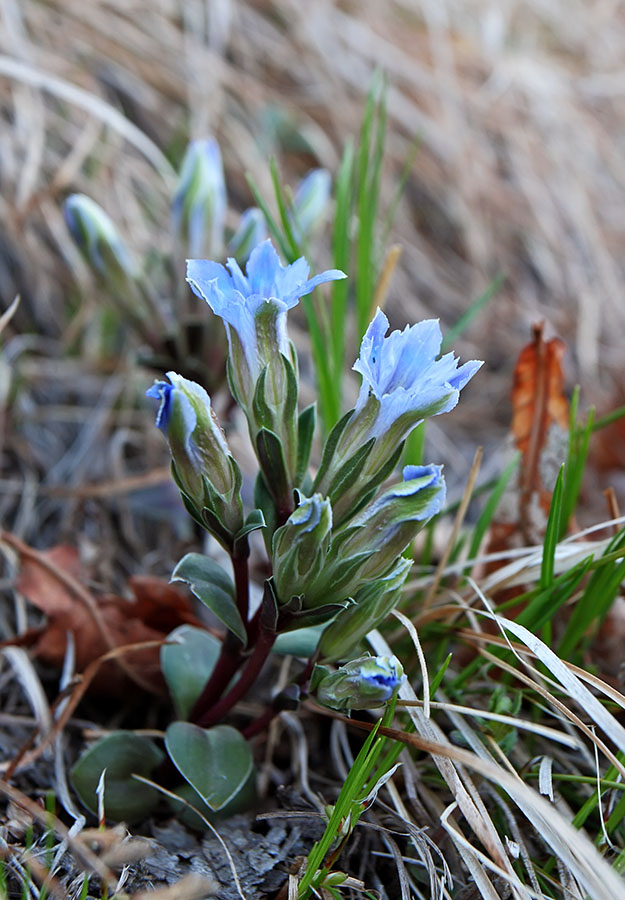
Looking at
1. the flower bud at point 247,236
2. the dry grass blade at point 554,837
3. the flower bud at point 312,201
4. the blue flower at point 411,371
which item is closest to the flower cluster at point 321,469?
the blue flower at point 411,371

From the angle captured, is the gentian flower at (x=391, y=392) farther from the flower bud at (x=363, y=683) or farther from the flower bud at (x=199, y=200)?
the flower bud at (x=199, y=200)

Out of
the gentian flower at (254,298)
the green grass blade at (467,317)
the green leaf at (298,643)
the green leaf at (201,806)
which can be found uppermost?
the green grass blade at (467,317)

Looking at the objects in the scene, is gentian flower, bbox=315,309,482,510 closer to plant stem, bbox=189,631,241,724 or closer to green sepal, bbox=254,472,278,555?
green sepal, bbox=254,472,278,555

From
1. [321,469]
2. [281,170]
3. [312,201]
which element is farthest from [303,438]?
[281,170]

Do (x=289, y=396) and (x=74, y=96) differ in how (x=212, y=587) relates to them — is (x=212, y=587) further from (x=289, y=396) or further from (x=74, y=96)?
(x=74, y=96)

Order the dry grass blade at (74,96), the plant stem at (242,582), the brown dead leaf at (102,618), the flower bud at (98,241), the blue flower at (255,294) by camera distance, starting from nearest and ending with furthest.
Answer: the blue flower at (255,294)
the plant stem at (242,582)
the brown dead leaf at (102,618)
the flower bud at (98,241)
the dry grass blade at (74,96)

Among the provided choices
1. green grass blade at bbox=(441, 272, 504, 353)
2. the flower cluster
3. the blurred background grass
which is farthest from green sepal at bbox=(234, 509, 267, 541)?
the blurred background grass

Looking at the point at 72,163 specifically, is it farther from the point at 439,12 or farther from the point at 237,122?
the point at 439,12
